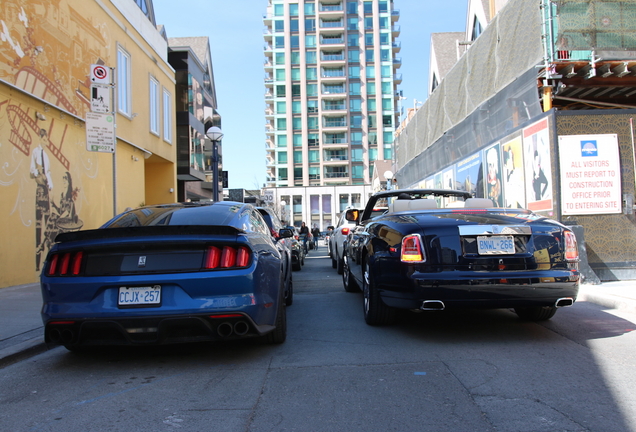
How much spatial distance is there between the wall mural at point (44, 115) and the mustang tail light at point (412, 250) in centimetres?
782

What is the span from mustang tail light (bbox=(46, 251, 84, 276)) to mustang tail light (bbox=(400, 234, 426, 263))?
2771 millimetres

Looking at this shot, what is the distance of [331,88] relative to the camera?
79062 millimetres

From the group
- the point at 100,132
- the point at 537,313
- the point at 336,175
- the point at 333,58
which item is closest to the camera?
the point at 537,313

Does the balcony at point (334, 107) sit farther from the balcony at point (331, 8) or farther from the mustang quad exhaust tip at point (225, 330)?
the mustang quad exhaust tip at point (225, 330)

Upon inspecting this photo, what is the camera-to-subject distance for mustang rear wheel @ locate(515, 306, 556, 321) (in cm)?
546

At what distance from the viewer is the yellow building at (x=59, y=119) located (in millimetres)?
9297

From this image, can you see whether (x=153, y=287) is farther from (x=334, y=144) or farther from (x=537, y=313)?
(x=334, y=144)

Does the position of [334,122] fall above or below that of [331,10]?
below

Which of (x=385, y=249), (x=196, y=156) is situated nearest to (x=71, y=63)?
(x=385, y=249)

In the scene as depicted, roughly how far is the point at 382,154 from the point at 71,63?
6712 cm

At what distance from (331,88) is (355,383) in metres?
78.3

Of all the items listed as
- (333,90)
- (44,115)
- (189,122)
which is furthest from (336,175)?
(44,115)

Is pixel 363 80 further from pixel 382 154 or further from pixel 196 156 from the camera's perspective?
pixel 196 156

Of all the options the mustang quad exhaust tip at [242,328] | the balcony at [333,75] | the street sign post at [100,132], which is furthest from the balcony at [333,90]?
the mustang quad exhaust tip at [242,328]
